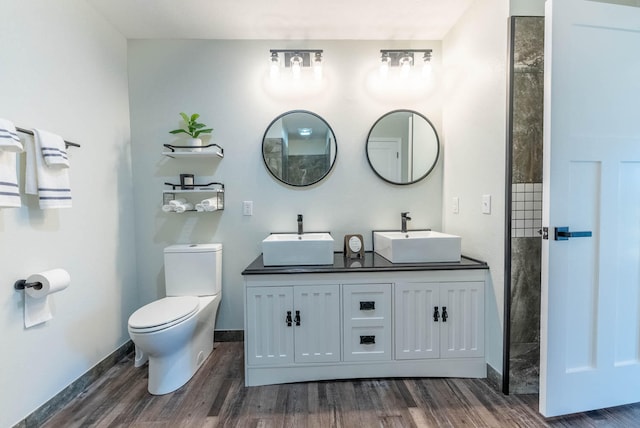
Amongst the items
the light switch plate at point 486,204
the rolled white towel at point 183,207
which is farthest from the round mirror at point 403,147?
the rolled white towel at point 183,207

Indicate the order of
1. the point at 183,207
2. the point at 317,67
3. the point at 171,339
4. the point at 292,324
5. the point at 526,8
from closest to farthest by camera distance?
the point at 526,8, the point at 171,339, the point at 292,324, the point at 183,207, the point at 317,67

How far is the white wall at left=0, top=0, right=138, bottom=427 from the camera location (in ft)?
4.51

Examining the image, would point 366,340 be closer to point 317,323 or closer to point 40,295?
point 317,323

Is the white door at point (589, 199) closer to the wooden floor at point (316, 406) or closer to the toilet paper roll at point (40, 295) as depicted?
the wooden floor at point (316, 406)

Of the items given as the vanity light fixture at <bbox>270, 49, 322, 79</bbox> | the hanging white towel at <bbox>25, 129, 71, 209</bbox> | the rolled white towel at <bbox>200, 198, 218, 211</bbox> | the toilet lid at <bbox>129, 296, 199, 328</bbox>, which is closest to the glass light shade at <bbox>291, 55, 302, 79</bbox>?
the vanity light fixture at <bbox>270, 49, 322, 79</bbox>

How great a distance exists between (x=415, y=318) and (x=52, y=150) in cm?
227

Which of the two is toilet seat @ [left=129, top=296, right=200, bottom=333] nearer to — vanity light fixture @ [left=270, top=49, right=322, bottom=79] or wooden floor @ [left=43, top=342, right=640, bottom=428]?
wooden floor @ [left=43, top=342, right=640, bottom=428]

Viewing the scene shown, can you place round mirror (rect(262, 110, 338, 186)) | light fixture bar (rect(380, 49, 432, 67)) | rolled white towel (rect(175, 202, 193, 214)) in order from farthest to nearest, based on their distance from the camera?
round mirror (rect(262, 110, 338, 186)) → light fixture bar (rect(380, 49, 432, 67)) → rolled white towel (rect(175, 202, 193, 214))

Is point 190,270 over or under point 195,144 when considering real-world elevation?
under

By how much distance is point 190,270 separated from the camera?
2111 mm

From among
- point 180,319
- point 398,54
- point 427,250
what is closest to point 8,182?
point 180,319

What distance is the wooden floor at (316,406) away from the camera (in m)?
1.46

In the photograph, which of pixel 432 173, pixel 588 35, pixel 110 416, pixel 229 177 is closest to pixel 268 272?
pixel 229 177

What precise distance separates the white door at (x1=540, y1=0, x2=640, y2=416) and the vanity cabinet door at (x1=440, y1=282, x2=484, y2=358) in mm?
389
